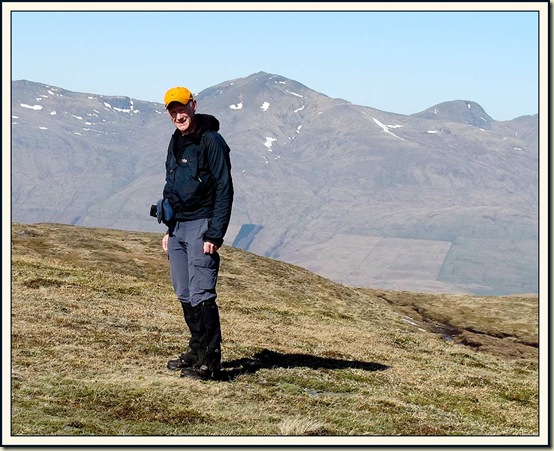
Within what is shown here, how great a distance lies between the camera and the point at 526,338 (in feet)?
234

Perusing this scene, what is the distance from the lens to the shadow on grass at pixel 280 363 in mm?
19922

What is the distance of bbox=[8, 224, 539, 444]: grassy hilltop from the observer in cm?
1498

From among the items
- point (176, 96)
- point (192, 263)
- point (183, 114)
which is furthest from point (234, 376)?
point (176, 96)

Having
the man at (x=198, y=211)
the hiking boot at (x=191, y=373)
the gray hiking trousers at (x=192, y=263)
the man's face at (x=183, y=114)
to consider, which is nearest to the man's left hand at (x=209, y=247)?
the man at (x=198, y=211)

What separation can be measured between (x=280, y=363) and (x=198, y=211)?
6357mm

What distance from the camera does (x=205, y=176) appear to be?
17.1 m

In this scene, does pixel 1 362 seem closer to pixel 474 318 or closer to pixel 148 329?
pixel 148 329

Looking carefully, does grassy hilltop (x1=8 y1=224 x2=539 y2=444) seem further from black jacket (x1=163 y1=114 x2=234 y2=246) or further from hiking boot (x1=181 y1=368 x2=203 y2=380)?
black jacket (x1=163 y1=114 x2=234 y2=246)

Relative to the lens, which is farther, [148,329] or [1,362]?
[148,329]

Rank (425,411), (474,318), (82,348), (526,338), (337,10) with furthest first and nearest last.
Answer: (474,318)
(526,338)
(82,348)
(425,411)
(337,10)

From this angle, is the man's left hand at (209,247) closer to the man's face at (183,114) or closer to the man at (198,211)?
the man at (198,211)

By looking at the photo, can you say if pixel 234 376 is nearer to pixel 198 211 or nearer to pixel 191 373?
pixel 191 373

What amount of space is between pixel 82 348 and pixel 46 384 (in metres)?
4.15

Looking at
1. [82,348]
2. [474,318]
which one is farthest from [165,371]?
[474,318]
